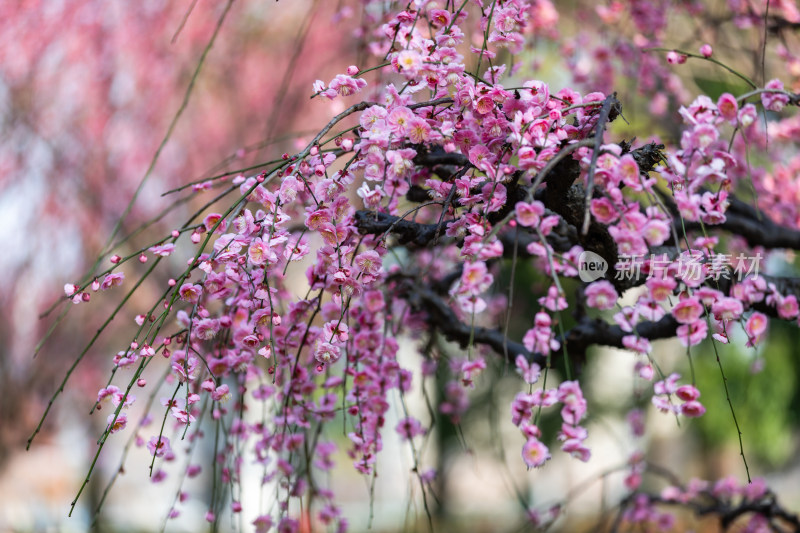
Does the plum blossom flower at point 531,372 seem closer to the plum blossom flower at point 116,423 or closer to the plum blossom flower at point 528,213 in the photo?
the plum blossom flower at point 528,213

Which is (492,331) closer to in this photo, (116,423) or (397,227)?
(397,227)

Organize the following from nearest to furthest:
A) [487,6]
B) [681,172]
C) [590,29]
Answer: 1. [681,172]
2. [487,6]
3. [590,29]

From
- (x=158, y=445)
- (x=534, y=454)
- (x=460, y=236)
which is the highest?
(x=460, y=236)

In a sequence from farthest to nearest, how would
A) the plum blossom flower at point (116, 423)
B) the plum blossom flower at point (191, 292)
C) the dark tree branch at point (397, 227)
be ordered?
the dark tree branch at point (397, 227), the plum blossom flower at point (191, 292), the plum blossom flower at point (116, 423)

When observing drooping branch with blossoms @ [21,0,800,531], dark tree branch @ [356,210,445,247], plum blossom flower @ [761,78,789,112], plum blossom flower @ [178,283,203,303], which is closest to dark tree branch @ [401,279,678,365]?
drooping branch with blossoms @ [21,0,800,531]

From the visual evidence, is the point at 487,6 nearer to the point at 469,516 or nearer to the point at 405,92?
the point at 405,92

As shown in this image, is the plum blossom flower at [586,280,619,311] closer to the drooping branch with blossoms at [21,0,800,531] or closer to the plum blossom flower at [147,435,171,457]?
the drooping branch with blossoms at [21,0,800,531]

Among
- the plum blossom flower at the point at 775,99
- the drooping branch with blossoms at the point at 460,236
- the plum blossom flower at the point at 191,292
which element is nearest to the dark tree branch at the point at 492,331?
the drooping branch with blossoms at the point at 460,236

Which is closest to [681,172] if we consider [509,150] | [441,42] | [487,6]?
[509,150]

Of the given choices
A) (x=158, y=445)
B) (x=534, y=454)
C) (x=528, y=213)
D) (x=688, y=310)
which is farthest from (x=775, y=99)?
(x=158, y=445)

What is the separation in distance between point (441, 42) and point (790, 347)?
570cm

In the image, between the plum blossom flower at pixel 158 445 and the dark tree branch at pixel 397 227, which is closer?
the plum blossom flower at pixel 158 445

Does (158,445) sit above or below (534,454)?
above

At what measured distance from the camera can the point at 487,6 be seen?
122 cm
